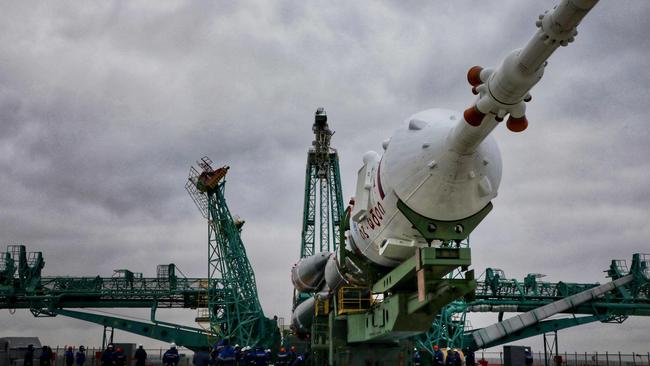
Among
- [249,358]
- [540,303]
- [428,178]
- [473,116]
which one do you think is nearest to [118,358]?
[249,358]

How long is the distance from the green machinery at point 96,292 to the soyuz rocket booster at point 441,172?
28.6 m

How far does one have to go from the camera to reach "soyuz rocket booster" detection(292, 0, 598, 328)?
1092 cm

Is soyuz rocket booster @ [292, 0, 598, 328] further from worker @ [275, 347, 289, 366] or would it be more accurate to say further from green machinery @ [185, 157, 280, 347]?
green machinery @ [185, 157, 280, 347]

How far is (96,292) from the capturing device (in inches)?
1742

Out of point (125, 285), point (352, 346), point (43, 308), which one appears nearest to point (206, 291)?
point (125, 285)

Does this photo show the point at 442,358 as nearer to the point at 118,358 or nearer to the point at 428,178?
the point at 428,178

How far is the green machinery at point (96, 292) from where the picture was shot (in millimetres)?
41238

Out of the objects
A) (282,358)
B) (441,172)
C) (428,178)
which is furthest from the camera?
(282,358)

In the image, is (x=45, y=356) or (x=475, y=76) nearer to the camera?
(x=475, y=76)

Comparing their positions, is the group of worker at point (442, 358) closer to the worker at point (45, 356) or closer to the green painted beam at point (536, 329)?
the worker at point (45, 356)

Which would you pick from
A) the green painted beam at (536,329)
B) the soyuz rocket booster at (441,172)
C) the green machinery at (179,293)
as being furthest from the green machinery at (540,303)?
the soyuz rocket booster at (441,172)

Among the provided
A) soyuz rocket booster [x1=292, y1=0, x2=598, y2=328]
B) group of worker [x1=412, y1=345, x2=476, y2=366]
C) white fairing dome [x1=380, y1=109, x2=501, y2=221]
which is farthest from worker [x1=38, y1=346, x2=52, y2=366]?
white fairing dome [x1=380, y1=109, x2=501, y2=221]

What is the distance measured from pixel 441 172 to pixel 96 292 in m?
37.1

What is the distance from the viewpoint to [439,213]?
13477 mm
